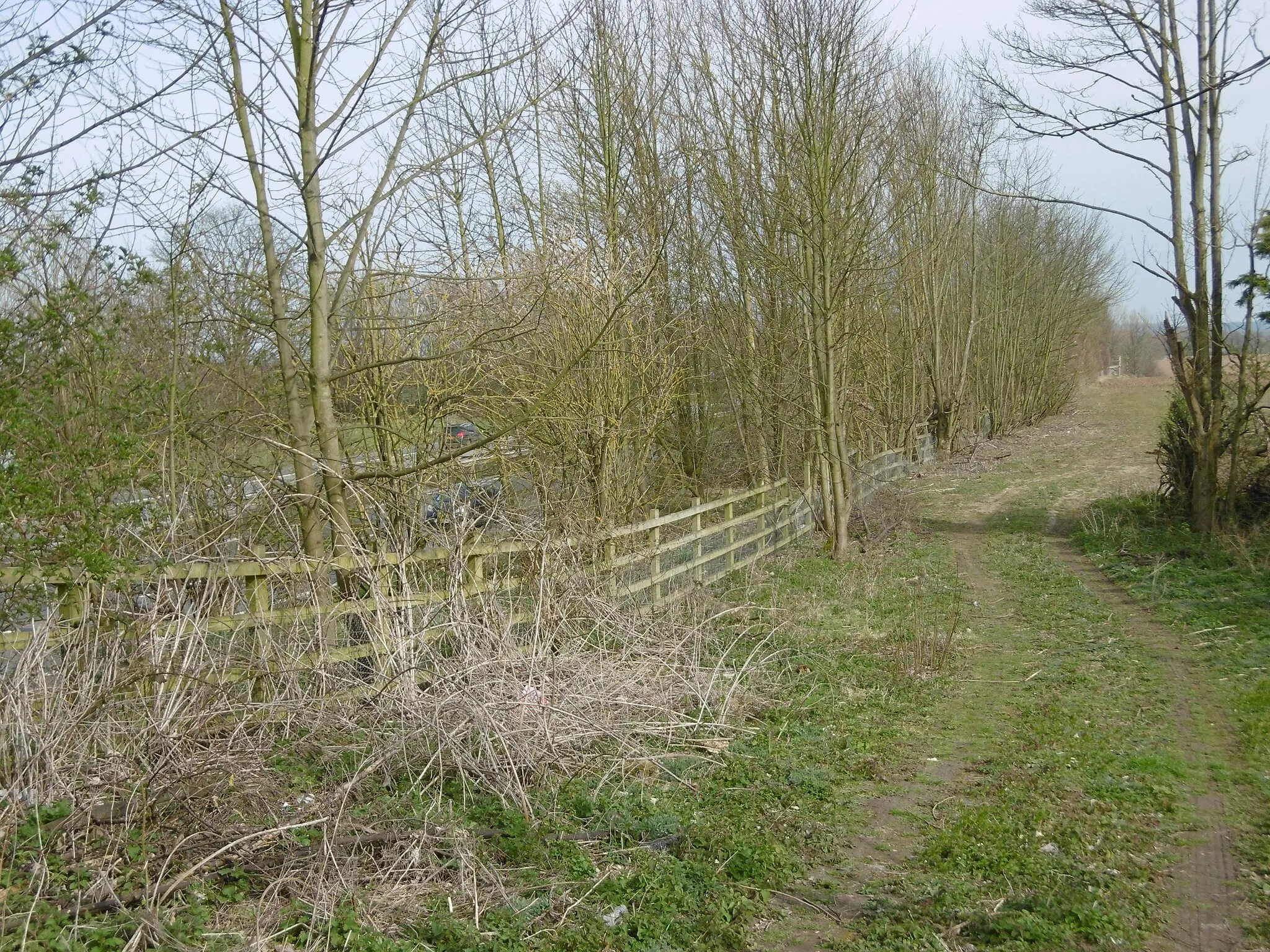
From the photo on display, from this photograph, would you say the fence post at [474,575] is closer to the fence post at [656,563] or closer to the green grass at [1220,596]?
the fence post at [656,563]

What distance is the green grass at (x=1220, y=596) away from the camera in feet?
18.6

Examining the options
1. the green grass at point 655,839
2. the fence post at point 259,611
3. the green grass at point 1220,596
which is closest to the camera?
the green grass at point 655,839

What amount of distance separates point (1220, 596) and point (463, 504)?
8.03 metres

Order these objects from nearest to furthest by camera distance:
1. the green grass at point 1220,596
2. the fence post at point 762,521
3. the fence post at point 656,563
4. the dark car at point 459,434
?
the green grass at point 1220,596
the fence post at point 656,563
the dark car at point 459,434
the fence post at point 762,521

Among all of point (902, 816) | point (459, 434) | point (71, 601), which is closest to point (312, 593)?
point (71, 601)

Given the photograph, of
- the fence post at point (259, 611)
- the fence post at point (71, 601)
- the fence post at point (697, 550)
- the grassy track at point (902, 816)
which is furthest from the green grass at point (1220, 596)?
the fence post at point (71, 601)

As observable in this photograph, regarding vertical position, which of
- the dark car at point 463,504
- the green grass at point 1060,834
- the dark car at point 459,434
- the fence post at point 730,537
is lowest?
the green grass at point 1060,834

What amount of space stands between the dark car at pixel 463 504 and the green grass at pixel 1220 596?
5.05m

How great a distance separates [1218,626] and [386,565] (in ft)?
25.1

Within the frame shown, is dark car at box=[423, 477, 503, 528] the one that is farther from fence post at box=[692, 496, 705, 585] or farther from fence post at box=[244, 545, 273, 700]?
fence post at box=[692, 496, 705, 585]

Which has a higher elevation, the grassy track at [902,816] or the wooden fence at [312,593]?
the wooden fence at [312,593]

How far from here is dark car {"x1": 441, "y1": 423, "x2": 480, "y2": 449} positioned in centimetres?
Result: 1038

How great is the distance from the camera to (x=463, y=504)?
7324 mm

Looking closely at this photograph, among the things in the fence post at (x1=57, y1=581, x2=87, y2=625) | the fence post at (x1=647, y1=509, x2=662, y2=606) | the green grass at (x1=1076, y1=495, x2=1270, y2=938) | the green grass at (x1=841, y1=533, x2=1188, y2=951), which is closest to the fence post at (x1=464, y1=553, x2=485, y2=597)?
the fence post at (x1=57, y1=581, x2=87, y2=625)
